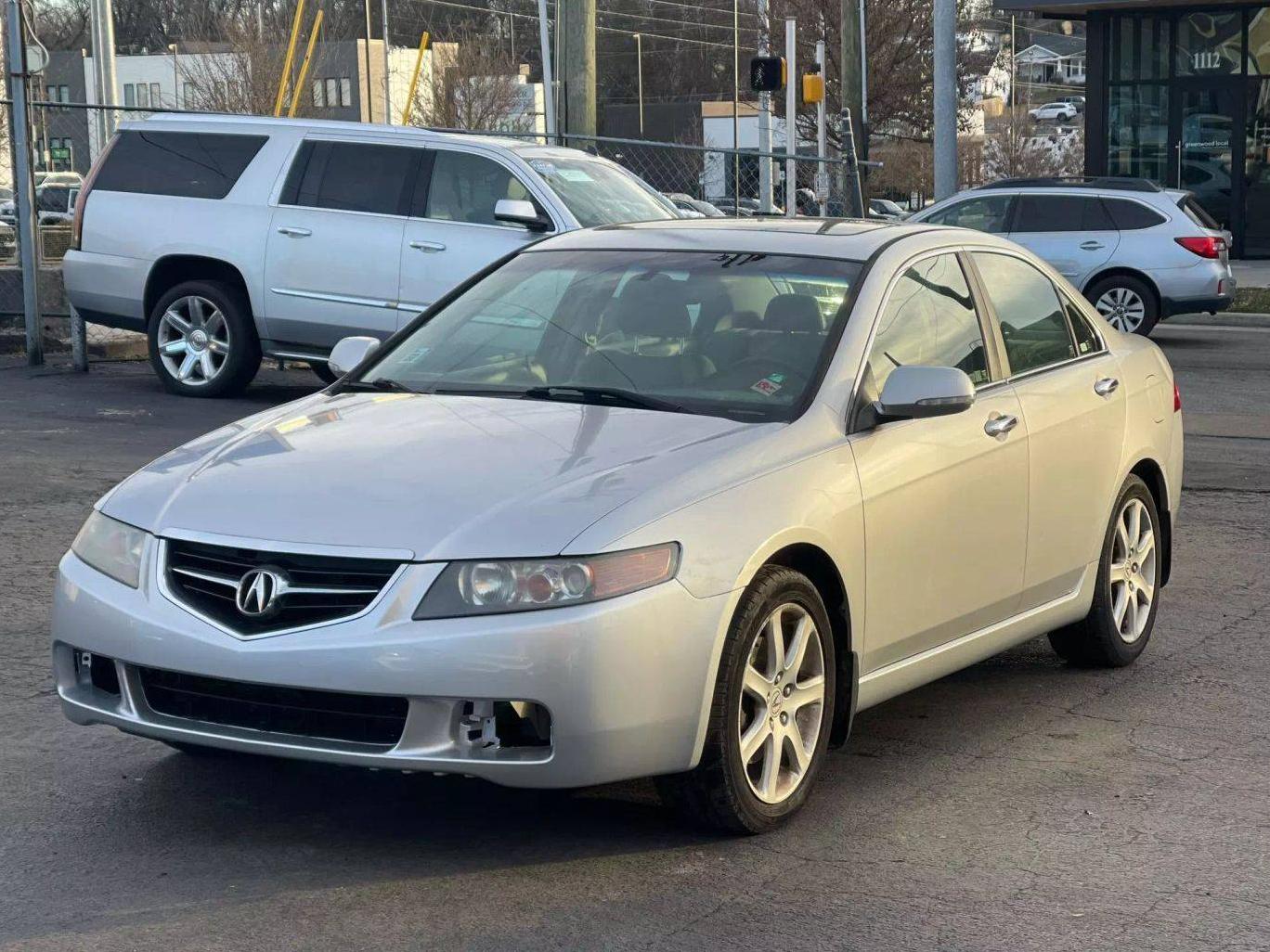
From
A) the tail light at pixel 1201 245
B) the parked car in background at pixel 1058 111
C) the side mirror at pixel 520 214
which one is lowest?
the tail light at pixel 1201 245

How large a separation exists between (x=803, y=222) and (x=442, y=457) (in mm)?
1971

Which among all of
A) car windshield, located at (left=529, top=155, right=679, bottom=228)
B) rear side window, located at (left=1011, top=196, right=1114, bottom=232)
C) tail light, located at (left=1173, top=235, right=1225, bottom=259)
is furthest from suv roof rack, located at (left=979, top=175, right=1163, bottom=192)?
car windshield, located at (left=529, top=155, right=679, bottom=228)

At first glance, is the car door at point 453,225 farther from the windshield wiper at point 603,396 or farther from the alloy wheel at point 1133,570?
the windshield wiper at point 603,396

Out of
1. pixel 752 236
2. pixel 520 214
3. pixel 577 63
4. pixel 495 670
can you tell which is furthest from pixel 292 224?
pixel 495 670

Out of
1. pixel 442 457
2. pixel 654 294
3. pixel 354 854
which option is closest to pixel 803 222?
pixel 654 294

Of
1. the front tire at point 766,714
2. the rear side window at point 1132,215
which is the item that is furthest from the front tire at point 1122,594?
the rear side window at point 1132,215

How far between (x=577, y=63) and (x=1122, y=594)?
11231mm

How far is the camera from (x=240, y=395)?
13812 millimetres

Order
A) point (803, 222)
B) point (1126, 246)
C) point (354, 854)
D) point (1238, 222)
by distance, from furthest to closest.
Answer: point (1238, 222), point (1126, 246), point (803, 222), point (354, 854)

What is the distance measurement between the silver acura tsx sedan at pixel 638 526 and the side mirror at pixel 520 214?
6180mm

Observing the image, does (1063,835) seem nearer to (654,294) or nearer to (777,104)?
(654,294)

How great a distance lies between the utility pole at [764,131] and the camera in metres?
26.8

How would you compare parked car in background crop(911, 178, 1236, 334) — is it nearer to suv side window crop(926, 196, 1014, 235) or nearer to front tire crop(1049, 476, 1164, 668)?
suv side window crop(926, 196, 1014, 235)

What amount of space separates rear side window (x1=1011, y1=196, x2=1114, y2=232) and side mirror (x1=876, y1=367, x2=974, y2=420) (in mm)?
14244
